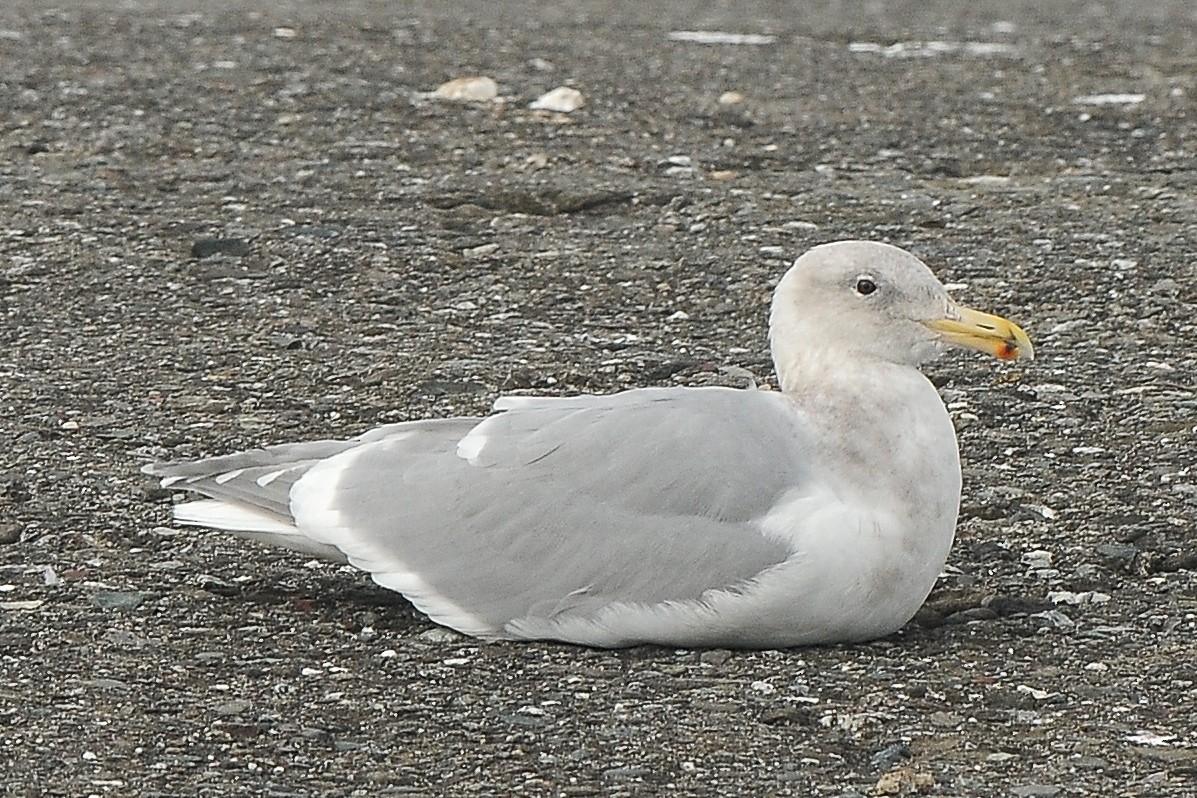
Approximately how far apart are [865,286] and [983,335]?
0.81 ft

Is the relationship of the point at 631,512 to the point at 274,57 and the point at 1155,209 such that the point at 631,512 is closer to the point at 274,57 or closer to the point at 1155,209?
the point at 1155,209

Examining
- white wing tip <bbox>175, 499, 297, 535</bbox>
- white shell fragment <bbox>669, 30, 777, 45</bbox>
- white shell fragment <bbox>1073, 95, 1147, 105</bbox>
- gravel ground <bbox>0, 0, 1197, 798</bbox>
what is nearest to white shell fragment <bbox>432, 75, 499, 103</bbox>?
gravel ground <bbox>0, 0, 1197, 798</bbox>

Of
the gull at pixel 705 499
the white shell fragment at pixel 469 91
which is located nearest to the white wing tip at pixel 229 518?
the gull at pixel 705 499

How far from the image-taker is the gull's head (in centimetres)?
393

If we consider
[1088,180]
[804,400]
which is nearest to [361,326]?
[804,400]

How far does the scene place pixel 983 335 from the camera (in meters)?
3.95

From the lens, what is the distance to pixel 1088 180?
7.53 metres

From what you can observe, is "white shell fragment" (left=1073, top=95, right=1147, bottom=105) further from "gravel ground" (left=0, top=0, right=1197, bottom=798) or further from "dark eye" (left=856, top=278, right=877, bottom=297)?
"dark eye" (left=856, top=278, right=877, bottom=297)

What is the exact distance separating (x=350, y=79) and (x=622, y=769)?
6.20m

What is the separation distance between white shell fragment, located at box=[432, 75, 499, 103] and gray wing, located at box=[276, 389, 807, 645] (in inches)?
196

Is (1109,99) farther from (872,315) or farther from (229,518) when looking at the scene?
(229,518)

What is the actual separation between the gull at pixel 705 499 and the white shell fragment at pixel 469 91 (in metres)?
4.91

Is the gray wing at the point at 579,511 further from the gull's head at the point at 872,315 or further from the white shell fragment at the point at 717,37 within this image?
the white shell fragment at the point at 717,37

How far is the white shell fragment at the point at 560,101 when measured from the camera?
8578 mm
